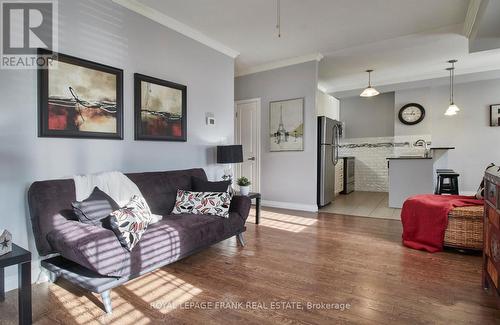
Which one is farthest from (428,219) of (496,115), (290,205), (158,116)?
(496,115)

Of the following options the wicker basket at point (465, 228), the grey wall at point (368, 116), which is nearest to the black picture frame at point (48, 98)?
the wicker basket at point (465, 228)

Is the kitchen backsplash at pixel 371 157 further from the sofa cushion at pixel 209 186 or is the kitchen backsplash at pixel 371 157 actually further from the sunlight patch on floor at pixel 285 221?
the sofa cushion at pixel 209 186

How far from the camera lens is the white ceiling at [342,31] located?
10.1ft

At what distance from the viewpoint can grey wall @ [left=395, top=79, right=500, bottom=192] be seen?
5613 millimetres

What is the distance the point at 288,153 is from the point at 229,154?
159 cm

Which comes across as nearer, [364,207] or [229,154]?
[229,154]

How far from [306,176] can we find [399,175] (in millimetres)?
1697

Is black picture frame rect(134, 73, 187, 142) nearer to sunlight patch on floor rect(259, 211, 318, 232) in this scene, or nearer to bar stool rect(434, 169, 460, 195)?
sunlight patch on floor rect(259, 211, 318, 232)

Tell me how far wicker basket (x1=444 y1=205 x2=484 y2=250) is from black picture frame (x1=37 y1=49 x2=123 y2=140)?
3.51 meters

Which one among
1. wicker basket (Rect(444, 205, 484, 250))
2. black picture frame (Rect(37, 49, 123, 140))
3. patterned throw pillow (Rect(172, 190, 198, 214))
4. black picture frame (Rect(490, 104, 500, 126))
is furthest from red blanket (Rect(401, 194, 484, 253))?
black picture frame (Rect(490, 104, 500, 126))

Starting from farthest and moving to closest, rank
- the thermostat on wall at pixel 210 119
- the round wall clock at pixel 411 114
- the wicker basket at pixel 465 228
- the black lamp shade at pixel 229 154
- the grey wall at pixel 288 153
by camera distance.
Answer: the round wall clock at pixel 411 114 < the grey wall at pixel 288 153 < the thermostat on wall at pixel 210 119 < the black lamp shade at pixel 229 154 < the wicker basket at pixel 465 228

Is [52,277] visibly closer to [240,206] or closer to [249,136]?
[240,206]

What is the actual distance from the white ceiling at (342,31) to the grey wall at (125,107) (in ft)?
1.23

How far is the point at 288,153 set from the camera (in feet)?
16.2
